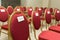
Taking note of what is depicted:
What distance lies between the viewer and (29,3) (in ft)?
26.8

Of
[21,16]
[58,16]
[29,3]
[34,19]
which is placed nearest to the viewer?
[21,16]

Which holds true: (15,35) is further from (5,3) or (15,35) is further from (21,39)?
(5,3)

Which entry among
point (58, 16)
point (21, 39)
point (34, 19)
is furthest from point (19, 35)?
point (58, 16)

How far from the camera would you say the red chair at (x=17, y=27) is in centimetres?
172

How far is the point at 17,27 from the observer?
180 cm

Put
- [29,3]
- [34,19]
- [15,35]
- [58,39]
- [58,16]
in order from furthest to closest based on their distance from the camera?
[29,3] → [58,16] → [34,19] → [58,39] → [15,35]

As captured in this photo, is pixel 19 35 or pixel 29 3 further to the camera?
pixel 29 3

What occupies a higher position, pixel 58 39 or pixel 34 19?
pixel 34 19

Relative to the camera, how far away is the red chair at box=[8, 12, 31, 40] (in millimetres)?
1722

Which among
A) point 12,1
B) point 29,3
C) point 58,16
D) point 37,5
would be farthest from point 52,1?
point 58,16

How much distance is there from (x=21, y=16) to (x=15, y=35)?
32 centimetres

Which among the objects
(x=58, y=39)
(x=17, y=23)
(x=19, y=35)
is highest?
(x=17, y=23)

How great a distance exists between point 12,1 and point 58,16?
461 centimetres

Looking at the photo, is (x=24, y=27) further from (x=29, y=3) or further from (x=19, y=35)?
(x=29, y=3)
